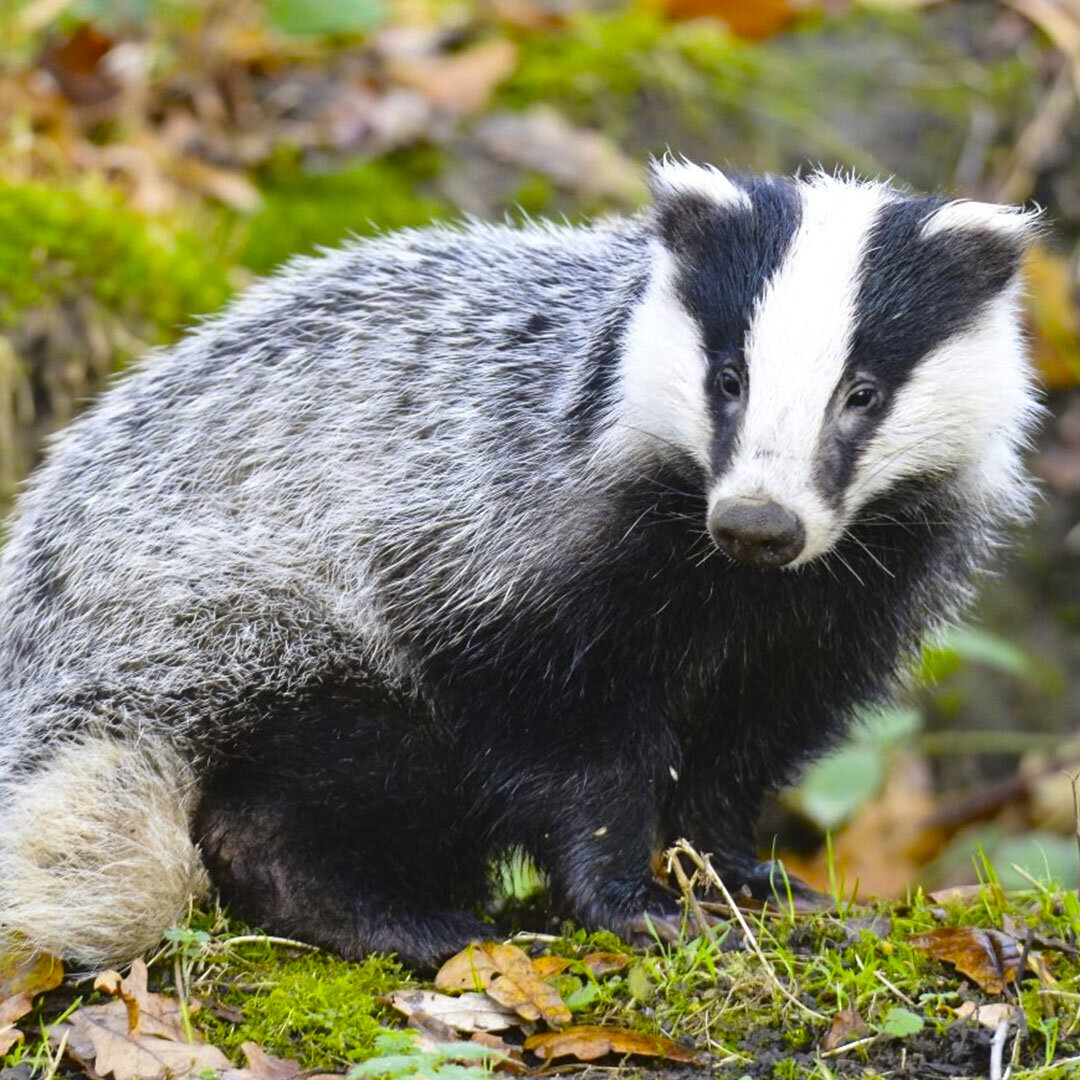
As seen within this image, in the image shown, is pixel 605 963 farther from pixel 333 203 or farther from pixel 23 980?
pixel 333 203

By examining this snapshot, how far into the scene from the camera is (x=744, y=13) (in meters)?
9.13

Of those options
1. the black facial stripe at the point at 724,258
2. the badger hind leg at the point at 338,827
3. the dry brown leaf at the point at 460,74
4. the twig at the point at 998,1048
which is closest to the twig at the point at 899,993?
the twig at the point at 998,1048

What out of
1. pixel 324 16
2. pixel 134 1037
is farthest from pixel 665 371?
pixel 324 16

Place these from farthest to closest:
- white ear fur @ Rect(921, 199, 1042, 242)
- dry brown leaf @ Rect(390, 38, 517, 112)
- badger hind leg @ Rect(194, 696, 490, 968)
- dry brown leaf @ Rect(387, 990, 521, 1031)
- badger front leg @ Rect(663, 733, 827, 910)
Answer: dry brown leaf @ Rect(390, 38, 517, 112) → badger front leg @ Rect(663, 733, 827, 910) → badger hind leg @ Rect(194, 696, 490, 968) → white ear fur @ Rect(921, 199, 1042, 242) → dry brown leaf @ Rect(387, 990, 521, 1031)

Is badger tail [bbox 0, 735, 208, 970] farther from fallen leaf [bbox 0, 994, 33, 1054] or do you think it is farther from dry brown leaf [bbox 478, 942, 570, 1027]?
dry brown leaf [bbox 478, 942, 570, 1027]

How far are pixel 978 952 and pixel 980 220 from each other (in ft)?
5.83

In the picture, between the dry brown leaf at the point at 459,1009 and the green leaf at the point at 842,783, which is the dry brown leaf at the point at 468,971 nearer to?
the dry brown leaf at the point at 459,1009

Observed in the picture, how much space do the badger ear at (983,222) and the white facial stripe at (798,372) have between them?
0.25 m

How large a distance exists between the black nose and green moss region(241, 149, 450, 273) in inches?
170

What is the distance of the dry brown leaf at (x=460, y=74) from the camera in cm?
843

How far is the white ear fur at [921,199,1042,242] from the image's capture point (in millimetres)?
4086

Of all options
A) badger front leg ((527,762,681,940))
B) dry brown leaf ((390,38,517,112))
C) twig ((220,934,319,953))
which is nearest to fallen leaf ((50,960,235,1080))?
twig ((220,934,319,953))

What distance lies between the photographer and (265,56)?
27.8 feet

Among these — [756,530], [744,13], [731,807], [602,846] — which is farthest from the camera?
[744,13]
